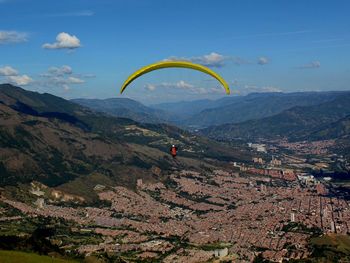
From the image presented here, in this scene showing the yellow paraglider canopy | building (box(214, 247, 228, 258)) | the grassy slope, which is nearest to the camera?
the yellow paraglider canopy

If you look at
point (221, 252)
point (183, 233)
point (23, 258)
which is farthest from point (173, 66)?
point (183, 233)

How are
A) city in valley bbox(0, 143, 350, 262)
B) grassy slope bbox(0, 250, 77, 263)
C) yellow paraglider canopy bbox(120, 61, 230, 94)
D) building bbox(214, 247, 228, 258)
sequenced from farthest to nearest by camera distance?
city in valley bbox(0, 143, 350, 262) → building bbox(214, 247, 228, 258) → grassy slope bbox(0, 250, 77, 263) → yellow paraglider canopy bbox(120, 61, 230, 94)

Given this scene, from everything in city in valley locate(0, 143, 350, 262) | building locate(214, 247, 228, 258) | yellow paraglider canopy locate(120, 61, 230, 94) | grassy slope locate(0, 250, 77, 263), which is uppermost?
yellow paraglider canopy locate(120, 61, 230, 94)

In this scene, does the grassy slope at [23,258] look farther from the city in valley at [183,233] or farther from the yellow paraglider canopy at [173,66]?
the yellow paraglider canopy at [173,66]

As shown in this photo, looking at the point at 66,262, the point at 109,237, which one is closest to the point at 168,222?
the point at 109,237

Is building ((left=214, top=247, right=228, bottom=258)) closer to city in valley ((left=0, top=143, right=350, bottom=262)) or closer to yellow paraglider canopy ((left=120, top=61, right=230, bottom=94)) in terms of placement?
city in valley ((left=0, top=143, right=350, bottom=262))

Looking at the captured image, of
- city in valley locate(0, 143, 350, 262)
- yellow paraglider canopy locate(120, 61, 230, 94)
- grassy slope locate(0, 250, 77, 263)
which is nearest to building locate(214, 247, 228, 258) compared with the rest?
city in valley locate(0, 143, 350, 262)

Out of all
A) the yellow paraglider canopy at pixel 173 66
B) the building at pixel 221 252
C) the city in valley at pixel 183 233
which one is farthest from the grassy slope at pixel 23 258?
the yellow paraglider canopy at pixel 173 66

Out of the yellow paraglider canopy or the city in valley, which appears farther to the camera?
the city in valley

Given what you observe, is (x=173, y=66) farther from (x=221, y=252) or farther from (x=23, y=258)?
(x=221, y=252)

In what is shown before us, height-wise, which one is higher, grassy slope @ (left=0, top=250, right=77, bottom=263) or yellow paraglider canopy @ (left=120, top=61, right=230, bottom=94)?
yellow paraglider canopy @ (left=120, top=61, right=230, bottom=94)

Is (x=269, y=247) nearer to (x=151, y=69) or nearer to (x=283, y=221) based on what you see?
(x=283, y=221)
